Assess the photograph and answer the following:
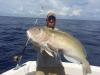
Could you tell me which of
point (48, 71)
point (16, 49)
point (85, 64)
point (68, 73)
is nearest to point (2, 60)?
point (16, 49)

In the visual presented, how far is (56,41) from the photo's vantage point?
513cm

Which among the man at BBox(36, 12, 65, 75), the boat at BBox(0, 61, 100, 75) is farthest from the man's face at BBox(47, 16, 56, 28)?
the boat at BBox(0, 61, 100, 75)

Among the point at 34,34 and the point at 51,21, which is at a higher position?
the point at 51,21

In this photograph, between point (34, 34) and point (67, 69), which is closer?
point (34, 34)

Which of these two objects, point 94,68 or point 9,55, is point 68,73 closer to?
point 94,68

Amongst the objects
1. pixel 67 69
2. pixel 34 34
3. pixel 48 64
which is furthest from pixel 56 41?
pixel 67 69

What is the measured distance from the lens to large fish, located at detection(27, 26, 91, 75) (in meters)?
5.14

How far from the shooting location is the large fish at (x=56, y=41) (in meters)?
5.14

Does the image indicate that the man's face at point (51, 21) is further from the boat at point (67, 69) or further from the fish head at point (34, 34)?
the boat at point (67, 69)

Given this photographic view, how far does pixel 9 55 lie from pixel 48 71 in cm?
735

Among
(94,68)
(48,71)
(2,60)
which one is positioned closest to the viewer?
(48,71)

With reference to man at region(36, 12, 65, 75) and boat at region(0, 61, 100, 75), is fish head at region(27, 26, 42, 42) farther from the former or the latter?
boat at region(0, 61, 100, 75)

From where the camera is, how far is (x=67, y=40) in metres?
5.20

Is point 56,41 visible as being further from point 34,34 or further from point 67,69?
point 67,69
